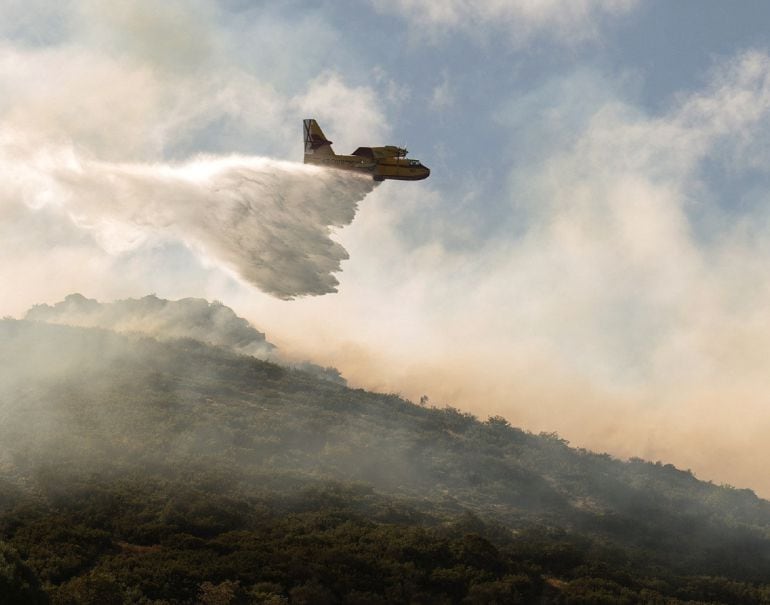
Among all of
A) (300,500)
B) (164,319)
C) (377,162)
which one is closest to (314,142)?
(377,162)

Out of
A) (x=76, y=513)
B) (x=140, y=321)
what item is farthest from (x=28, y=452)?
(x=140, y=321)

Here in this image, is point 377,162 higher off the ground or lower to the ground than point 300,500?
higher

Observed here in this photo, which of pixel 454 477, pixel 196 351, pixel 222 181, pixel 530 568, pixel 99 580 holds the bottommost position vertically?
pixel 99 580

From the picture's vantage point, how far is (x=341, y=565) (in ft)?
127

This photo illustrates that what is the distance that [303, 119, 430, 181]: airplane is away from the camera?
Answer: 193 feet

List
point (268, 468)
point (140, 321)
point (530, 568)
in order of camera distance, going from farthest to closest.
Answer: point (140, 321) < point (268, 468) < point (530, 568)

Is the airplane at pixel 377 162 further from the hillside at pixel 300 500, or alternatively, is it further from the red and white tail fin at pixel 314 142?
the hillside at pixel 300 500

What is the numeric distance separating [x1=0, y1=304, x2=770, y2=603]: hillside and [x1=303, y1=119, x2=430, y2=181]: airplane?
2426 centimetres

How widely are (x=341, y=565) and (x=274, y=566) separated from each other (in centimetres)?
342

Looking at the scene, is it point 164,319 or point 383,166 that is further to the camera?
point 164,319

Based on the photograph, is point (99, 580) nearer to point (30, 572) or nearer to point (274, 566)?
point (30, 572)

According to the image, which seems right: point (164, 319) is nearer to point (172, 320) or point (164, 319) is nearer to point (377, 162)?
point (172, 320)

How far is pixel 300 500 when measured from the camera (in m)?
53.9

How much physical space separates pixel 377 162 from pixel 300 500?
2560 cm
